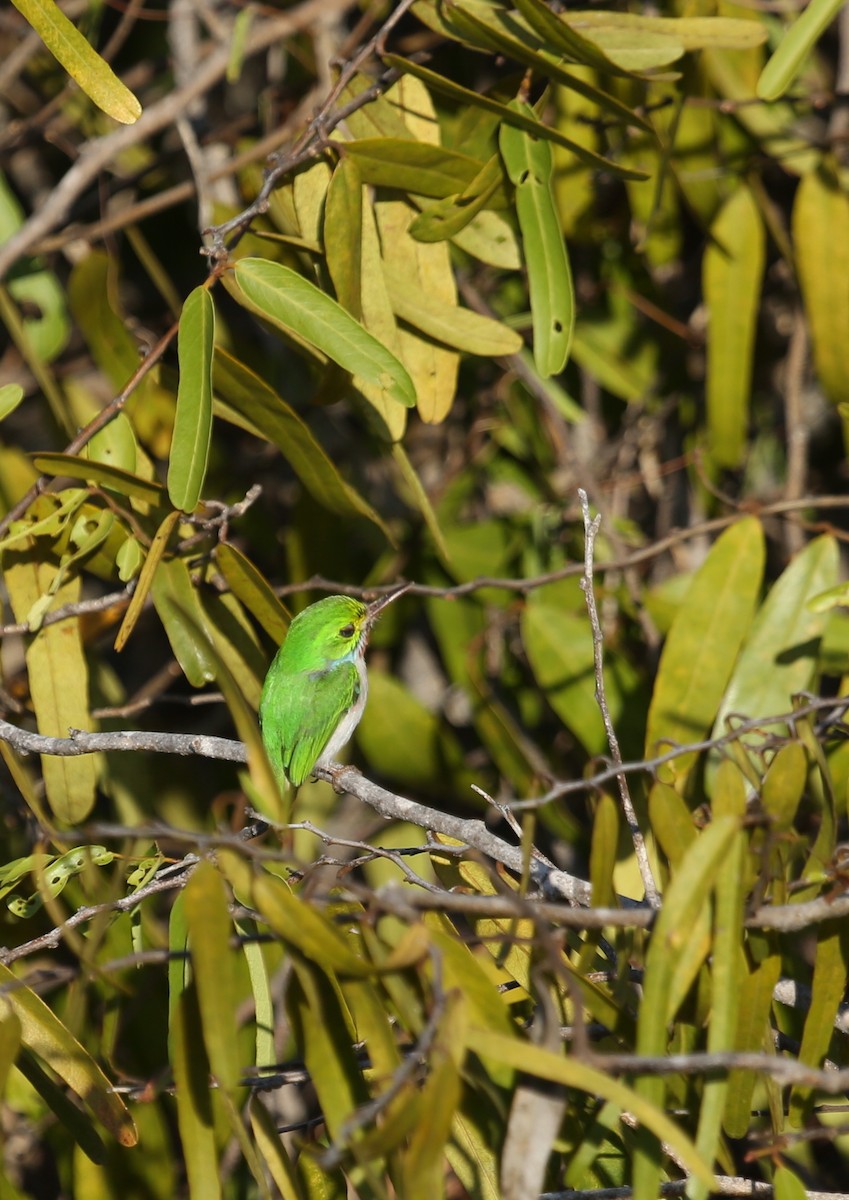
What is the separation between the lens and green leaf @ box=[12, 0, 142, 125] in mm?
2262

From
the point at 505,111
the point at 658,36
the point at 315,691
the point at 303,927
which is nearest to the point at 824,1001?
the point at 303,927

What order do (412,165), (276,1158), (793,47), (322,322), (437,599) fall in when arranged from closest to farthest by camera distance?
(276,1158) → (322,322) → (793,47) → (412,165) → (437,599)

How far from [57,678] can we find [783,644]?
1888 mm

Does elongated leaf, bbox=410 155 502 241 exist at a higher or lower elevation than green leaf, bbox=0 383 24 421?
higher

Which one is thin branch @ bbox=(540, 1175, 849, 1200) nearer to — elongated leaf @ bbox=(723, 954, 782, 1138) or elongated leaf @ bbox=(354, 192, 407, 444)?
elongated leaf @ bbox=(723, 954, 782, 1138)

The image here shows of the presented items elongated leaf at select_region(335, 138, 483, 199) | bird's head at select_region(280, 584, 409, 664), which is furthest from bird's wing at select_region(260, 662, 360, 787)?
elongated leaf at select_region(335, 138, 483, 199)

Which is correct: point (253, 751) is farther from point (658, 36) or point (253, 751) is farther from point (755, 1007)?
point (658, 36)

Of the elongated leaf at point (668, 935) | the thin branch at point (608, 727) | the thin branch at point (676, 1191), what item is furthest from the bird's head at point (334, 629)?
the elongated leaf at point (668, 935)

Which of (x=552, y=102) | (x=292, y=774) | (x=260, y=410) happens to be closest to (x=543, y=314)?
(x=260, y=410)

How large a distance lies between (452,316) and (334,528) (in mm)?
1344

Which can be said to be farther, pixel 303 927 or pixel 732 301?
pixel 732 301

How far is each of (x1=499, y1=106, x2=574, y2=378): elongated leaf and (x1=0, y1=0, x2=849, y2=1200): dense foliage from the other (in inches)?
0.4

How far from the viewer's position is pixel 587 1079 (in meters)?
1.45

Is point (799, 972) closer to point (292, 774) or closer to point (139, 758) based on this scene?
point (292, 774)
